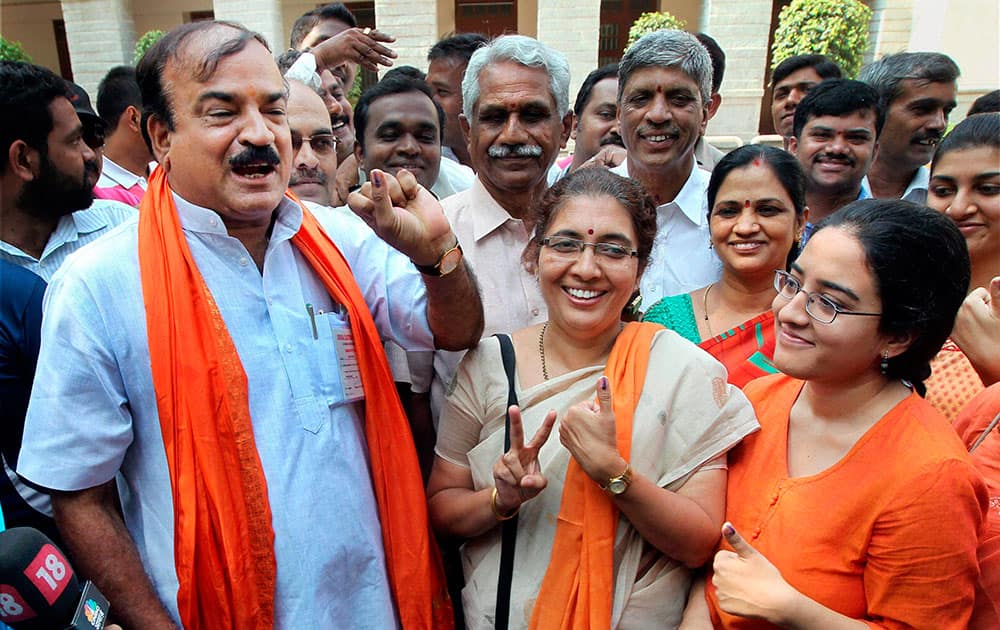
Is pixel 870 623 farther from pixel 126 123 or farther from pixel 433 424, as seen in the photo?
pixel 126 123

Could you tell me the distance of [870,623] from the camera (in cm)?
138

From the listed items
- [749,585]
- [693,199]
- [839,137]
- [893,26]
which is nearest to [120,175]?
[693,199]

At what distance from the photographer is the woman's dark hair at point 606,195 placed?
1.85 m

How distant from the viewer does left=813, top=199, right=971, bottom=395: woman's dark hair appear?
1.43m

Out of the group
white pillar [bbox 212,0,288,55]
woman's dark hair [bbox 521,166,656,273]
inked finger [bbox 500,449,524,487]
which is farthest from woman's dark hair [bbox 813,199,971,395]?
white pillar [bbox 212,0,288,55]

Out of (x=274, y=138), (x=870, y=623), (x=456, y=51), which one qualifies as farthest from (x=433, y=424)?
(x=456, y=51)

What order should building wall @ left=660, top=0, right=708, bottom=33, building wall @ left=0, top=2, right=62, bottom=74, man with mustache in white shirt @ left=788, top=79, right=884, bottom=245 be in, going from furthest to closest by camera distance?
building wall @ left=0, top=2, right=62, bottom=74 < building wall @ left=660, top=0, right=708, bottom=33 < man with mustache in white shirt @ left=788, top=79, right=884, bottom=245

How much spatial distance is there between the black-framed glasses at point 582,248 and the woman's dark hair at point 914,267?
567 mm

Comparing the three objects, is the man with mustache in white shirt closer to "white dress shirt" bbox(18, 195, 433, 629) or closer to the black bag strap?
the black bag strap

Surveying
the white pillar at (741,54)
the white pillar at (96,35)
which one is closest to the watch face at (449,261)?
the white pillar at (741,54)

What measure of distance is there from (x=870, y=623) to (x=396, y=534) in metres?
1.14

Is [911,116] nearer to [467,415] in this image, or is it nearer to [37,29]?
[467,415]

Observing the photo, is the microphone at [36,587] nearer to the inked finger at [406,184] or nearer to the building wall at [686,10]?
the inked finger at [406,184]

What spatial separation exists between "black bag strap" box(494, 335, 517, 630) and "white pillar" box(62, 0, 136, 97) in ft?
53.9
